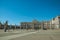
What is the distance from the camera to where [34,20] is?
109m

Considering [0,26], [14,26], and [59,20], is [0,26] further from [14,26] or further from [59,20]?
[59,20]

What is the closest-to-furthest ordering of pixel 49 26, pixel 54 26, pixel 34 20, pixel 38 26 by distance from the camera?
pixel 54 26
pixel 49 26
pixel 38 26
pixel 34 20

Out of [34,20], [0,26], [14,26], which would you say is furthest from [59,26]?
[34,20]

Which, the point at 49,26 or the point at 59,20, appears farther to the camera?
the point at 59,20

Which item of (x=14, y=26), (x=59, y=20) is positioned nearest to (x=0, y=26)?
(x=14, y=26)

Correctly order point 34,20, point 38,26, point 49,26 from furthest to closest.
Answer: point 34,20 → point 38,26 → point 49,26

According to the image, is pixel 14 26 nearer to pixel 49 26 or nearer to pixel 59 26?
pixel 49 26

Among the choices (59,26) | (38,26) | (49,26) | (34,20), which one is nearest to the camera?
(59,26)

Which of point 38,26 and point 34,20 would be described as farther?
point 34,20

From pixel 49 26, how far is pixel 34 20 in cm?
4734

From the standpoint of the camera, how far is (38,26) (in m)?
66.8

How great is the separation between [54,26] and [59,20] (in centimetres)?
2072

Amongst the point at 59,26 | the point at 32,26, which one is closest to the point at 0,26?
the point at 32,26

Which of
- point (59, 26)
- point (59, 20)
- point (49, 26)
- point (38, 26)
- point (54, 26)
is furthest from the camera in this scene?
point (59, 20)
